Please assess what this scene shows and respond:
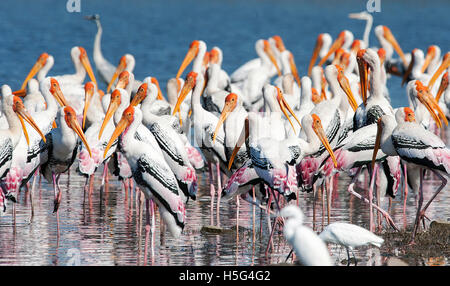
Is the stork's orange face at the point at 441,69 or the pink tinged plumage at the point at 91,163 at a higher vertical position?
the stork's orange face at the point at 441,69

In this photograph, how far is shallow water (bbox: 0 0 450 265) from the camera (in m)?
9.76

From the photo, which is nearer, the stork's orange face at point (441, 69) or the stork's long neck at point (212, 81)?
the stork's long neck at point (212, 81)

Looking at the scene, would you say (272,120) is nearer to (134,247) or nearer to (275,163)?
(275,163)

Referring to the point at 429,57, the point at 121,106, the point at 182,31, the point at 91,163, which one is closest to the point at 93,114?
the point at 121,106

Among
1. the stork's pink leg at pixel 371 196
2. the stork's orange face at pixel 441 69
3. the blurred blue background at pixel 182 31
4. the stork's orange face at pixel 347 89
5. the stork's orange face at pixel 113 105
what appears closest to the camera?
the stork's pink leg at pixel 371 196

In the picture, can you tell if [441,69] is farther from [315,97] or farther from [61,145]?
[61,145]

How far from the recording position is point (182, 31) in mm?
45969

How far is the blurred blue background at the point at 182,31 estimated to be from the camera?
31.5 metres

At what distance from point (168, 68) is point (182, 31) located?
16057mm

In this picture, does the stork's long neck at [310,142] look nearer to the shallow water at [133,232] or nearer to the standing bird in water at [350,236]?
the shallow water at [133,232]

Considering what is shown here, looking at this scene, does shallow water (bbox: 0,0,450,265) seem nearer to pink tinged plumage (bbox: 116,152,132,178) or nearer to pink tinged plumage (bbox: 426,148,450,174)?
pink tinged plumage (bbox: 116,152,132,178)

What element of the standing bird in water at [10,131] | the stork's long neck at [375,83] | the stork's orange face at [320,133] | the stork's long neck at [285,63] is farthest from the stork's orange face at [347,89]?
the stork's long neck at [285,63]

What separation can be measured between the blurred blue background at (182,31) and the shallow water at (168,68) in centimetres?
5
